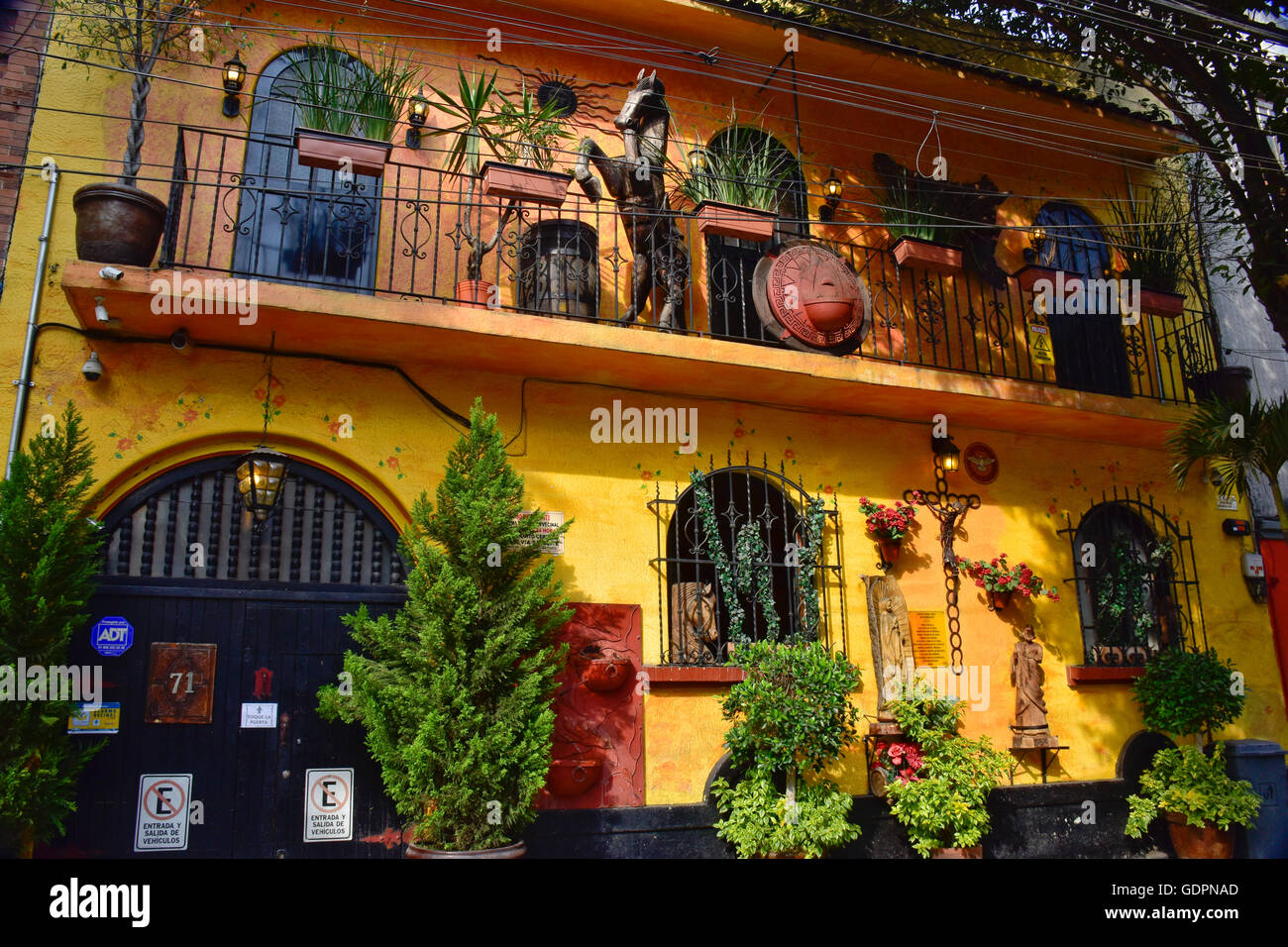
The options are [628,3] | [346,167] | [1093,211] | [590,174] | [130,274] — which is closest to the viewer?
[130,274]

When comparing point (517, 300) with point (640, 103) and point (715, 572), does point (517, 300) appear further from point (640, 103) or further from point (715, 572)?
point (715, 572)

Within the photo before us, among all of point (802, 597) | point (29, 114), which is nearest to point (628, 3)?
point (29, 114)

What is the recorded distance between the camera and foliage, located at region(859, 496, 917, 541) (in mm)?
7621

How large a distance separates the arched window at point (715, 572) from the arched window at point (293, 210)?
3.20 m

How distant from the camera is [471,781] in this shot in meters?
5.23

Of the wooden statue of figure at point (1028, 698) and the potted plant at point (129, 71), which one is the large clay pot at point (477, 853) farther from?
the wooden statue of figure at point (1028, 698)

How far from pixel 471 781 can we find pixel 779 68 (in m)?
6.92

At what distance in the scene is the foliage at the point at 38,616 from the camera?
15.7ft

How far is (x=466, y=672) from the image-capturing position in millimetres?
5438

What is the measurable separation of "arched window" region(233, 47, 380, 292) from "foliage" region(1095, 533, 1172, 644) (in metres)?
7.12

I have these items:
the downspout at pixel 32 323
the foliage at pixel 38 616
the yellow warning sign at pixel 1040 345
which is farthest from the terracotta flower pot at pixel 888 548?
the downspout at pixel 32 323

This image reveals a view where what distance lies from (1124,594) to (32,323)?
30.0 feet

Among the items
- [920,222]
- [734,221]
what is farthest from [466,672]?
[920,222]

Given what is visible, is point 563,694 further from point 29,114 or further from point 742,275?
point 29,114
